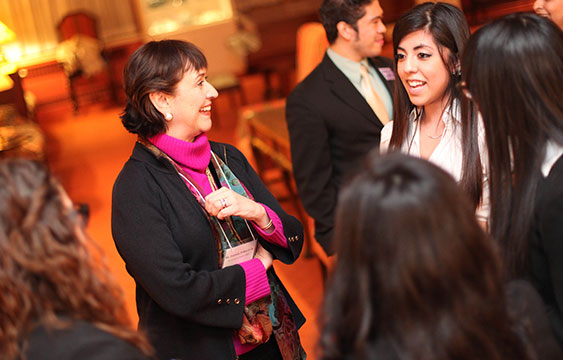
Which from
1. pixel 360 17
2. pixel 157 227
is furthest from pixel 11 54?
pixel 157 227

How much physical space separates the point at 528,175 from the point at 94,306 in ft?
3.22

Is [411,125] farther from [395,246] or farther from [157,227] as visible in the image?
[395,246]

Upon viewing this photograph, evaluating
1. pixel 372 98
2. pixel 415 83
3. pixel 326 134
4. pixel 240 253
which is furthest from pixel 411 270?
pixel 372 98

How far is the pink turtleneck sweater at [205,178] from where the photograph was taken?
6.35 feet

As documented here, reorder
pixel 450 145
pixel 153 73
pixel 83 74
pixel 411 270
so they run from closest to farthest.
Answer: pixel 411 270, pixel 153 73, pixel 450 145, pixel 83 74

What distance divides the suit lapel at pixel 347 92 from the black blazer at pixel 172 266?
3.79ft

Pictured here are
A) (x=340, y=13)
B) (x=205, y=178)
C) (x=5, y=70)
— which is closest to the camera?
(x=205, y=178)

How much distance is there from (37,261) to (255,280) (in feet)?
3.07

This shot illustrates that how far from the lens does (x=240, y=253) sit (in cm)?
201

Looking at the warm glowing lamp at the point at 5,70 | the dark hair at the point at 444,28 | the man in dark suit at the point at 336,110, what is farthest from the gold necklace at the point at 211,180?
the warm glowing lamp at the point at 5,70

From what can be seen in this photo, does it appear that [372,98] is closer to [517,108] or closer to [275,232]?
[275,232]

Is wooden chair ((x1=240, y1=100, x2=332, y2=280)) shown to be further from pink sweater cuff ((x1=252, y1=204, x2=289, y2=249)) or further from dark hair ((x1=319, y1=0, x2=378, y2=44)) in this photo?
pink sweater cuff ((x1=252, y1=204, x2=289, y2=249))

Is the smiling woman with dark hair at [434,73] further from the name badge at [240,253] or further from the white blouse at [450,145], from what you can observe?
the name badge at [240,253]

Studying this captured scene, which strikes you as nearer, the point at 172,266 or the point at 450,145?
the point at 172,266
